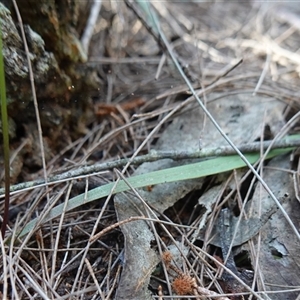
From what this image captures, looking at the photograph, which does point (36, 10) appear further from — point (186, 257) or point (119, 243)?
point (186, 257)

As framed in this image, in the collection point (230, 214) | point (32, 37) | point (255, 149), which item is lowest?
point (230, 214)

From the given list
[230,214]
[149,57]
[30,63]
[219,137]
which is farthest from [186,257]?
[149,57]

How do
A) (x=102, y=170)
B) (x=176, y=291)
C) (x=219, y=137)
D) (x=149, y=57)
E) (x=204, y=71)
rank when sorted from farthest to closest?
(x=149, y=57), (x=204, y=71), (x=219, y=137), (x=102, y=170), (x=176, y=291)

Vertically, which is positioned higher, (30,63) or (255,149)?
(30,63)

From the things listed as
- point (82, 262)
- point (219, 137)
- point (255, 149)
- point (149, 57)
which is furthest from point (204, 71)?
point (82, 262)

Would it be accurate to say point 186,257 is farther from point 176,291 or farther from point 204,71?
point 204,71

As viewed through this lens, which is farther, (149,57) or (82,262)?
(149,57)

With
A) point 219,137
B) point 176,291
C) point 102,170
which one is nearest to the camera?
point 176,291
